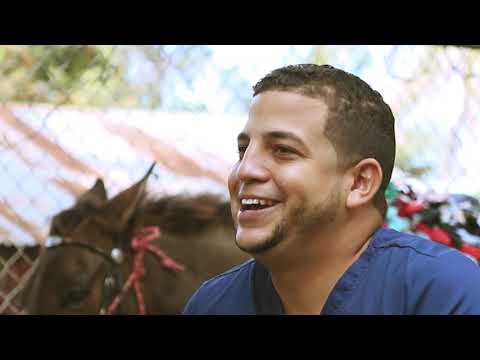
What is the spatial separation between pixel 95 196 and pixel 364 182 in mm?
1012

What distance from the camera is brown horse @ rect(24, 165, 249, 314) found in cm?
172

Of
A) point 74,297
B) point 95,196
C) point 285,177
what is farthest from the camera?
point 95,196

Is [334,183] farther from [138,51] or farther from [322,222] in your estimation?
[138,51]

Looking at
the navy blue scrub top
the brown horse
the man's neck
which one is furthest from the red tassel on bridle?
the man's neck

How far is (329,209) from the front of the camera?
926mm

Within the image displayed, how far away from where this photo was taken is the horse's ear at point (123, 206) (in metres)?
1.79

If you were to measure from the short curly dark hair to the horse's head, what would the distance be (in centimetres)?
89

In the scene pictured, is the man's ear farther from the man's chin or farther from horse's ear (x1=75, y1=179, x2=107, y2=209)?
horse's ear (x1=75, y1=179, x2=107, y2=209)

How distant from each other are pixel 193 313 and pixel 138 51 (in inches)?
40.6

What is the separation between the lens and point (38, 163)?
72.9 inches

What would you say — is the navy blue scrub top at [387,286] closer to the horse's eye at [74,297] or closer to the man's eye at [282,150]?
the man's eye at [282,150]

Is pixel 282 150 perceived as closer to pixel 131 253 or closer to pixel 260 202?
pixel 260 202

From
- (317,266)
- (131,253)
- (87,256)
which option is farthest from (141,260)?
(317,266)

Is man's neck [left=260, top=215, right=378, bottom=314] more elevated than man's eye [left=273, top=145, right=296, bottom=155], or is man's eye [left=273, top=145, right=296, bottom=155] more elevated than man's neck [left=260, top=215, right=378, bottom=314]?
man's eye [left=273, top=145, right=296, bottom=155]
